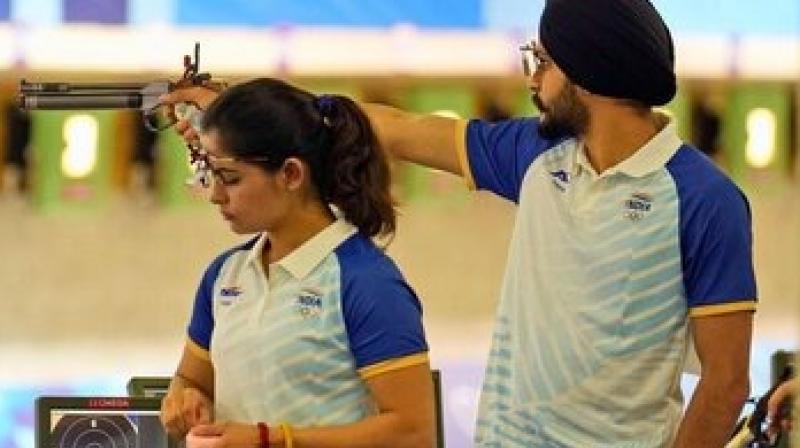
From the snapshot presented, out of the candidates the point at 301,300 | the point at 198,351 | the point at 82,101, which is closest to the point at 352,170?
the point at 301,300

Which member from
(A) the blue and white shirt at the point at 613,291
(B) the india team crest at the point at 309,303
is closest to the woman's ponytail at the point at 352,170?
(B) the india team crest at the point at 309,303

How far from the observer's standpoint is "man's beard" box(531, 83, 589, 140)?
205 cm

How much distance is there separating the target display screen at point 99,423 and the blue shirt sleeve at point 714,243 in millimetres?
1071

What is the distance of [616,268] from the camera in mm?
1973

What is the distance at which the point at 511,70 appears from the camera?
3787mm

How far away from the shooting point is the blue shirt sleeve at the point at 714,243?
192 centimetres

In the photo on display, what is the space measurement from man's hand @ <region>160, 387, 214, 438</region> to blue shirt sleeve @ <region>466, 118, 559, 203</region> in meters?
0.51

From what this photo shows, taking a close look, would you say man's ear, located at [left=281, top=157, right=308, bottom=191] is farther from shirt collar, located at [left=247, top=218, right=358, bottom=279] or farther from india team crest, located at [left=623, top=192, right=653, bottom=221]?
india team crest, located at [left=623, top=192, right=653, bottom=221]

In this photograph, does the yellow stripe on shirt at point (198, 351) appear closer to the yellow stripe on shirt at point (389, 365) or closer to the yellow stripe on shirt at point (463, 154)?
the yellow stripe on shirt at point (389, 365)

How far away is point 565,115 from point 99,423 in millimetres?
1051

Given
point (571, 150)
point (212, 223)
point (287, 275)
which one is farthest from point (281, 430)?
point (212, 223)

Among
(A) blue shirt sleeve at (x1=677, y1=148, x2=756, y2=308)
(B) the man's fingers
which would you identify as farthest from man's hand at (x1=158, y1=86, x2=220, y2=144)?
(A) blue shirt sleeve at (x1=677, y1=148, x2=756, y2=308)

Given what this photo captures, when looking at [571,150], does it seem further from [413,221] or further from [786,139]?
[786,139]

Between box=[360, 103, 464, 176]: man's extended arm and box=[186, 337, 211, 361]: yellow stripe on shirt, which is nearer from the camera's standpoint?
box=[186, 337, 211, 361]: yellow stripe on shirt
